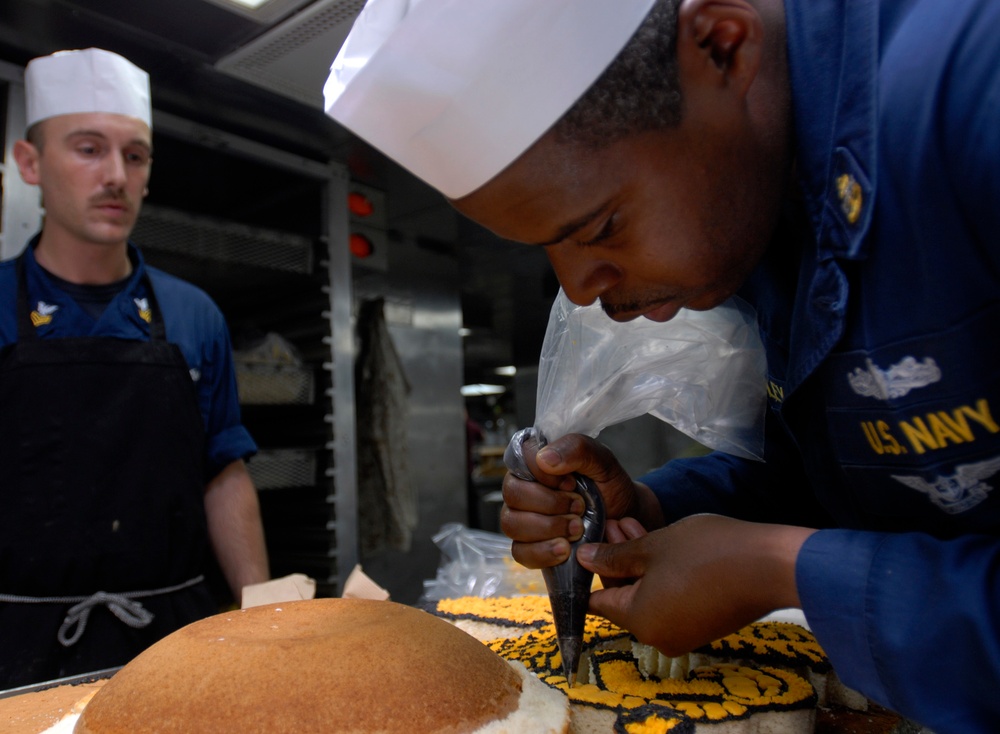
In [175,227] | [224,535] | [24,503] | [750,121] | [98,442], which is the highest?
[175,227]

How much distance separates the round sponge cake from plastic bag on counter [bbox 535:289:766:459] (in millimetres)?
413

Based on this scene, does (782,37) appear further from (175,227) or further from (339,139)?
(339,139)

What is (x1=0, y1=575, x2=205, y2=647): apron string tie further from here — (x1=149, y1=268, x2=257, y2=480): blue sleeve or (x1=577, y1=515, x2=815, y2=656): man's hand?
(x1=577, y1=515, x2=815, y2=656): man's hand

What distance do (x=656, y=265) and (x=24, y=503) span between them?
67.7 inches

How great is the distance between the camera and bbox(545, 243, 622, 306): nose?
2.81 feet

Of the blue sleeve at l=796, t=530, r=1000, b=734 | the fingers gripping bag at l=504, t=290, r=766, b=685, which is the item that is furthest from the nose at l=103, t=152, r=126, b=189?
the blue sleeve at l=796, t=530, r=1000, b=734

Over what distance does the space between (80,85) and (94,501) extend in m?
1.12

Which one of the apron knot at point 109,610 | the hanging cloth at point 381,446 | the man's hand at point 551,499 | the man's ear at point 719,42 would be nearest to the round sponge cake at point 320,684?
the man's hand at point 551,499

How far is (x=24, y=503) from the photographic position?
5.84 feet

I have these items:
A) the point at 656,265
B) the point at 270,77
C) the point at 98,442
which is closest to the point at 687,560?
the point at 656,265

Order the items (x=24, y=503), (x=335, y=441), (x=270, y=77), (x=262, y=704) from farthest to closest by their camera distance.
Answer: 1. (x=335, y=441)
2. (x=270, y=77)
3. (x=24, y=503)
4. (x=262, y=704)

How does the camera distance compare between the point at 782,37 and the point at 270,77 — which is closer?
the point at 782,37

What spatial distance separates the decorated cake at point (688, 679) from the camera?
34.7 inches

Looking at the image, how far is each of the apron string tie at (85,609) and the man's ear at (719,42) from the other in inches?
66.4
